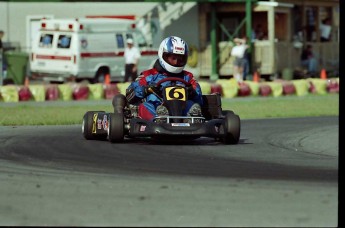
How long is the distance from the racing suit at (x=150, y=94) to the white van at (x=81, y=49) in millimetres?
16323

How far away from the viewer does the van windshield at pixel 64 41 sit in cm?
3030

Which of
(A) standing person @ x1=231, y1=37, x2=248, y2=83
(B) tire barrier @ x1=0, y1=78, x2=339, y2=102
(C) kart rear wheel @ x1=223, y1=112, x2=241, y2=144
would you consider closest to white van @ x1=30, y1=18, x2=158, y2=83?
(A) standing person @ x1=231, y1=37, x2=248, y2=83

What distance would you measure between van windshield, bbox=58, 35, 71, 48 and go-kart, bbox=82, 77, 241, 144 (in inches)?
663

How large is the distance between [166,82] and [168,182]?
14.5 ft

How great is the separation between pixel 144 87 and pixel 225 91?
11501 millimetres

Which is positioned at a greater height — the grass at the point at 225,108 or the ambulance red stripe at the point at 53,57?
the ambulance red stripe at the point at 53,57

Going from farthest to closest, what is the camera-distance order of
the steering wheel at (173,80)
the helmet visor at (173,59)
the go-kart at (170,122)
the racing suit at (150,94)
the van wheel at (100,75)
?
the van wheel at (100,75)
the helmet visor at (173,59)
the steering wheel at (173,80)
the racing suit at (150,94)
the go-kart at (170,122)

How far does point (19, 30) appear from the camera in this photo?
34719mm

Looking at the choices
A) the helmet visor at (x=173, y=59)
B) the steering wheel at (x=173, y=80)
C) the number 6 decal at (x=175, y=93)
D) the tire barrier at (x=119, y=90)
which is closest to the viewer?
the number 6 decal at (x=175, y=93)

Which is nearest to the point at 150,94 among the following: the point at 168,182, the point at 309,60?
the point at 168,182

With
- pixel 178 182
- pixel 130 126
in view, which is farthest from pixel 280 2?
pixel 178 182

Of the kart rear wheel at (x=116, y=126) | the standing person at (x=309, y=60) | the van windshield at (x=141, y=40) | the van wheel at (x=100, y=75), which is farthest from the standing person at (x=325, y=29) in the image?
the kart rear wheel at (x=116, y=126)

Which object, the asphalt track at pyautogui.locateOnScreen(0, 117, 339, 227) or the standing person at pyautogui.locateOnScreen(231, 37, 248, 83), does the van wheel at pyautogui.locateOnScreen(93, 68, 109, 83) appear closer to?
the standing person at pyautogui.locateOnScreen(231, 37, 248, 83)

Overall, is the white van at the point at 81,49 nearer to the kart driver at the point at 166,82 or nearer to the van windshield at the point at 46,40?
the van windshield at the point at 46,40
